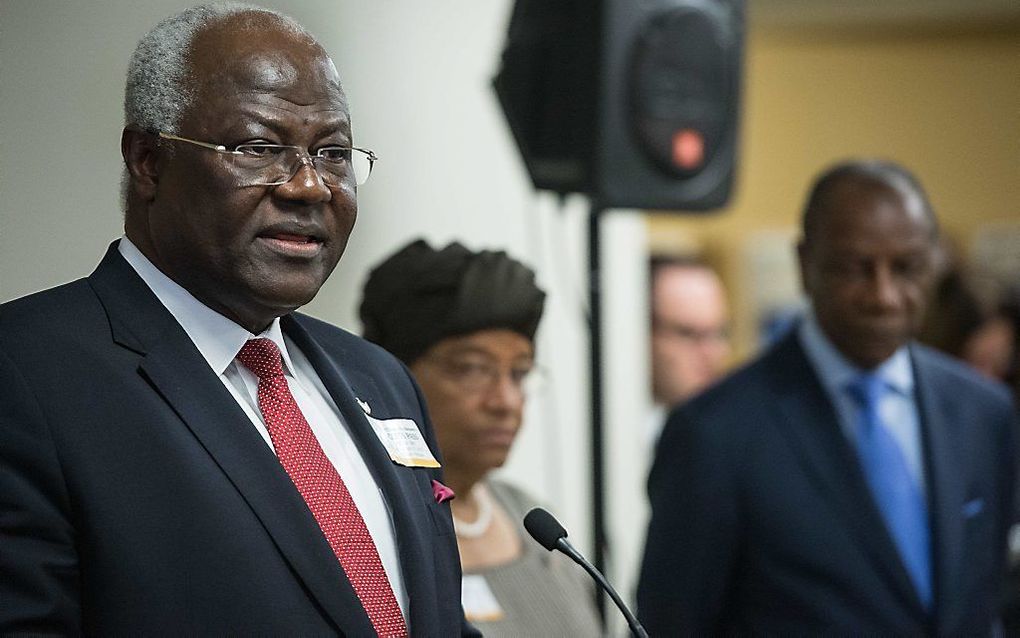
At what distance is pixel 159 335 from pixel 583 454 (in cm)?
238

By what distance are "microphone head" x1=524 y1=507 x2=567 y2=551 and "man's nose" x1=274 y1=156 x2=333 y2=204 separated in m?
0.40

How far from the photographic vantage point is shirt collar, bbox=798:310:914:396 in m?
2.49

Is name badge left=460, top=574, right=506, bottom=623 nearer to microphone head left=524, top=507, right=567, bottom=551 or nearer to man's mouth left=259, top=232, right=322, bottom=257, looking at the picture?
microphone head left=524, top=507, right=567, bottom=551

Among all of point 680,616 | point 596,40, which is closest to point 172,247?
point 680,616

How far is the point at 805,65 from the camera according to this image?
279 inches

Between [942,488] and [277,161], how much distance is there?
1.54m

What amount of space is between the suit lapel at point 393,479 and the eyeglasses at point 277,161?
19cm

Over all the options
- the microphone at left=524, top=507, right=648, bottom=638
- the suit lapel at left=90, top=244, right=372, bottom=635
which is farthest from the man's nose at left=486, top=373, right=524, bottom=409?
the suit lapel at left=90, top=244, right=372, bottom=635

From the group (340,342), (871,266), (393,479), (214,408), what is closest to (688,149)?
(871,266)

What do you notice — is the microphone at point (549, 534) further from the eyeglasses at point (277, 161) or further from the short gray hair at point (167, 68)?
the short gray hair at point (167, 68)

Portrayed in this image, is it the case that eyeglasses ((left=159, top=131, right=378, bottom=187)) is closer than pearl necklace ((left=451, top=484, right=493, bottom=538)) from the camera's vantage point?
Yes

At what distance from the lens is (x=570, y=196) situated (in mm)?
3047

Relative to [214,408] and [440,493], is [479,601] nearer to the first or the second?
[440,493]

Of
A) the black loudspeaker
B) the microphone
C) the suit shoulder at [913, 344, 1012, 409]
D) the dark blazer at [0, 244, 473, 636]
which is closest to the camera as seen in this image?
the dark blazer at [0, 244, 473, 636]
